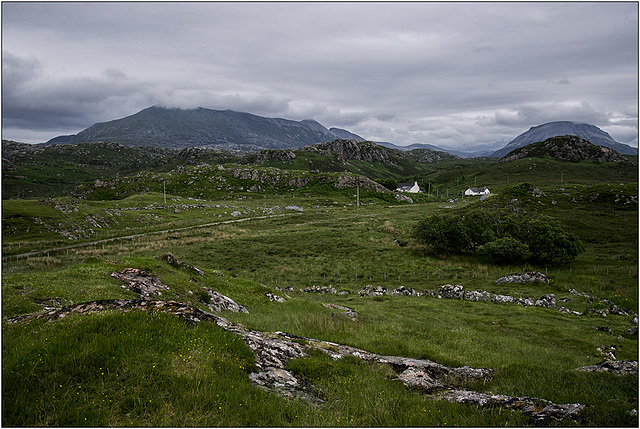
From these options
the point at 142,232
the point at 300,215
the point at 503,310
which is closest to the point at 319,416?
the point at 503,310

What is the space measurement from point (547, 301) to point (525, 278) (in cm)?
794

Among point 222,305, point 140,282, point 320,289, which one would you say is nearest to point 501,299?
point 320,289

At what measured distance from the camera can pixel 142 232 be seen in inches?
2734

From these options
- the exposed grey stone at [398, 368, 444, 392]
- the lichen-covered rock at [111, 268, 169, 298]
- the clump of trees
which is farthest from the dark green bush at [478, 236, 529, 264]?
the lichen-covered rock at [111, 268, 169, 298]

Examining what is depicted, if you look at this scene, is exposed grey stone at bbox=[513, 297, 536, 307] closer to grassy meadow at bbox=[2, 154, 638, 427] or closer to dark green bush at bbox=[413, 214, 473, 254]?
grassy meadow at bbox=[2, 154, 638, 427]

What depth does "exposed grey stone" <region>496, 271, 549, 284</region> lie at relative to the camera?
3612cm

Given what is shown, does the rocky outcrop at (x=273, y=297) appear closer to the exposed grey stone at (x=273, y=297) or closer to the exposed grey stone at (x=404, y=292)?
the exposed grey stone at (x=273, y=297)

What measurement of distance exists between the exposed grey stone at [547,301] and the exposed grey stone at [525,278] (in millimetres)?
6268

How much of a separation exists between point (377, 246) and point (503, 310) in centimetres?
3247

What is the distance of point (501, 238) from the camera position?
161ft

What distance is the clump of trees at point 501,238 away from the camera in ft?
149

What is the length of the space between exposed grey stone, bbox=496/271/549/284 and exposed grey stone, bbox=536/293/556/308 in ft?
20.6

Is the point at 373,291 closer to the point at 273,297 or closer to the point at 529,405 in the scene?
the point at 273,297

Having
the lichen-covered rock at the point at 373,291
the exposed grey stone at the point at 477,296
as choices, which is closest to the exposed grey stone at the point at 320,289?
the lichen-covered rock at the point at 373,291
